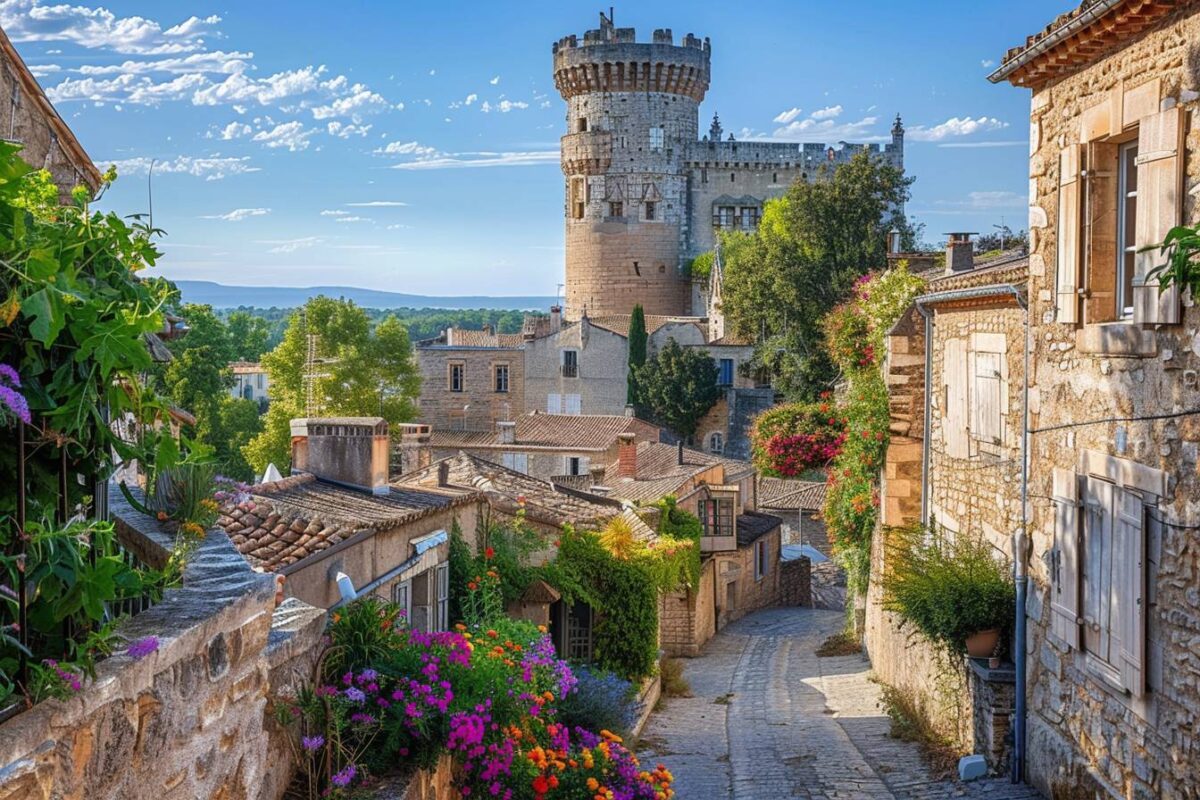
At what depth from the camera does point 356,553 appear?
35.9 ft

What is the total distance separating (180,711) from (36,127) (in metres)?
5.88

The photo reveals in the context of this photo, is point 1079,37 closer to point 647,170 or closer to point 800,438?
point 800,438

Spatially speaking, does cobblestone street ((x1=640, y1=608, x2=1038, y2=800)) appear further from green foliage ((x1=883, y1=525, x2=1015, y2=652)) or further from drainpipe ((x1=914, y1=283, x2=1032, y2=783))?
green foliage ((x1=883, y1=525, x2=1015, y2=652))

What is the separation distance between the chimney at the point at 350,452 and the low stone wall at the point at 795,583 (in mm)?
25737

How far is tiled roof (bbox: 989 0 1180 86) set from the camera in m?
8.32

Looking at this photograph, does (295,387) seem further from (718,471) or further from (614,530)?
(614,530)

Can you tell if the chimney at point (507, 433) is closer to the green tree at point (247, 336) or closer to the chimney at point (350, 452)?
the chimney at point (350, 452)

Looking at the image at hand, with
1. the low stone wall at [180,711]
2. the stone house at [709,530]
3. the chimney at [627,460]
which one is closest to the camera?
the low stone wall at [180,711]

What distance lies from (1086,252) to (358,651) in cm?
552

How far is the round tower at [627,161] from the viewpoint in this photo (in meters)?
75.5

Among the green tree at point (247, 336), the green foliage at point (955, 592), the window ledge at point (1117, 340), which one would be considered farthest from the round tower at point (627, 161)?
the window ledge at point (1117, 340)

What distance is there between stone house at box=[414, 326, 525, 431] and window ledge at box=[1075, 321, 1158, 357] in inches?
1969

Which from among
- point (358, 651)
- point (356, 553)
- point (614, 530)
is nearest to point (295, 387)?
point (614, 530)

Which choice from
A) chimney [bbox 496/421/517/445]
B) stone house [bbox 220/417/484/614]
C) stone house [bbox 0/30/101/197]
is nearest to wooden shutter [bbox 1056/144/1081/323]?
stone house [bbox 220/417/484/614]
